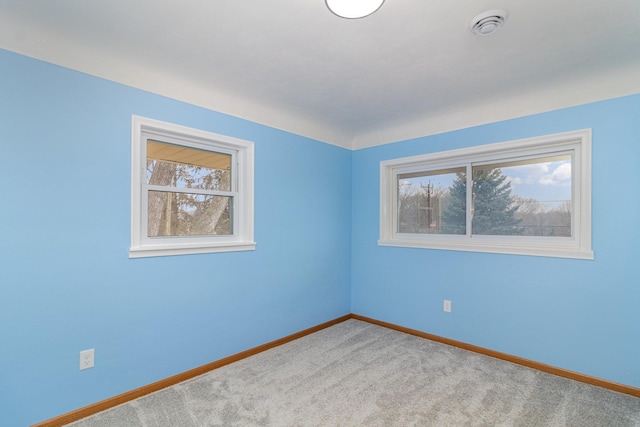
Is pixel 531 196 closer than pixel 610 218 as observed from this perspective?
No

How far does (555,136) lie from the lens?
2.48 m

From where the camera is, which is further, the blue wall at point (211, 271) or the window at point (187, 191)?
the window at point (187, 191)

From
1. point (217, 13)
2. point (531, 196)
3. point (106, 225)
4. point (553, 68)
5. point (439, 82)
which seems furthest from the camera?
point (531, 196)

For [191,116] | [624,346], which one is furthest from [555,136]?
[191,116]

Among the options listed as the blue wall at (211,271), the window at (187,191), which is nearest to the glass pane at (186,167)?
the window at (187,191)

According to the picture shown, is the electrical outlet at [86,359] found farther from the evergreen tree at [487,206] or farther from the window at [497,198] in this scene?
the evergreen tree at [487,206]

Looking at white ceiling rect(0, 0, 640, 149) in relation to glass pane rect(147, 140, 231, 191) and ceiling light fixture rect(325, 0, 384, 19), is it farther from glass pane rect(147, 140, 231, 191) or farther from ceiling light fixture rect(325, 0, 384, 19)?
glass pane rect(147, 140, 231, 191)

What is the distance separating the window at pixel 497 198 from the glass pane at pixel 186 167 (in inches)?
72.4

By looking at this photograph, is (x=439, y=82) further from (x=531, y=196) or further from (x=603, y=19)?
(x=531, y=196)

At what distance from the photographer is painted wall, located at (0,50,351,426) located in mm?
1708

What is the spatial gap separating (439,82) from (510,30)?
690 millimetres

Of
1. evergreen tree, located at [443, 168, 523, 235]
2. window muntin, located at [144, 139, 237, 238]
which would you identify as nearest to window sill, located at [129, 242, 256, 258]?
window muntin, located at [144, 139, 237, 238]

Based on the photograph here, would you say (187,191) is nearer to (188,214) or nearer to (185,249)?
(188,214)

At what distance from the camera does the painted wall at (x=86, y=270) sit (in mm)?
1708
